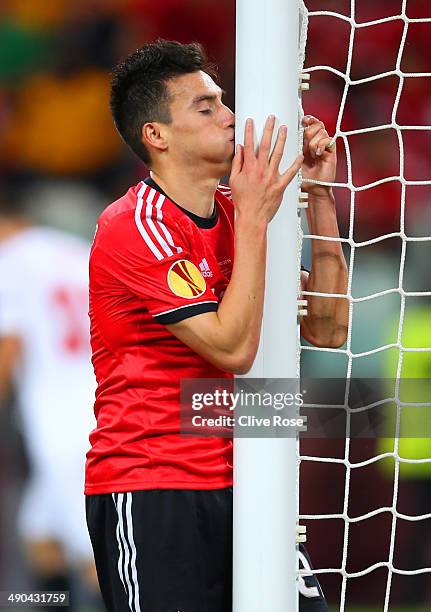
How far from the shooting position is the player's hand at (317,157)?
4.67 feet

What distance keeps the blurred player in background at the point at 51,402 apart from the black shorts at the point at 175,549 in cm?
144

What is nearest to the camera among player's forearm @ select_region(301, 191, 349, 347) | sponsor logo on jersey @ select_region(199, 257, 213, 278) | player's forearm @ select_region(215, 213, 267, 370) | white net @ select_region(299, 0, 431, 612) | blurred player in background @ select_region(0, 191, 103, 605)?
player's forearm @ select_region(215, 213, 267, 370)

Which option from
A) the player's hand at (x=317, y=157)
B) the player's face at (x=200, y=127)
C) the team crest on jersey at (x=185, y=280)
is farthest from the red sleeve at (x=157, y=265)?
the player's hand at (x=317, y=157)

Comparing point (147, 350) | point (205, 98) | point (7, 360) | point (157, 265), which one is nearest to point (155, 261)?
point (157, 265)

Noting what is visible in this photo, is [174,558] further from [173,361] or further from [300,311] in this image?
[300,311]

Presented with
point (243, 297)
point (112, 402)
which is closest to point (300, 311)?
point (243, 297)

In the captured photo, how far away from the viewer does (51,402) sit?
110 inches

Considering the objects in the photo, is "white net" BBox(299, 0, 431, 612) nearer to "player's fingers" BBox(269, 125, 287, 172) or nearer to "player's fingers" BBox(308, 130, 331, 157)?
"player's fingers" BBox(308, 130, 331, 157)

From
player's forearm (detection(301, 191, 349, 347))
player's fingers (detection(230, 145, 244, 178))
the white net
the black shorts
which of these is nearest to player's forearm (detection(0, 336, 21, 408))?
the white net

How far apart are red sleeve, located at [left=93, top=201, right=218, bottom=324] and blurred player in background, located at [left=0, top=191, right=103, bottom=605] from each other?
1453 mm

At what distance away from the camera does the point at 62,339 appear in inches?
111

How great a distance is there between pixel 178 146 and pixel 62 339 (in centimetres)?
147

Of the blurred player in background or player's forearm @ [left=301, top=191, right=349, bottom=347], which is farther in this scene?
the blurred player in background

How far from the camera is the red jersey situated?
132cm
